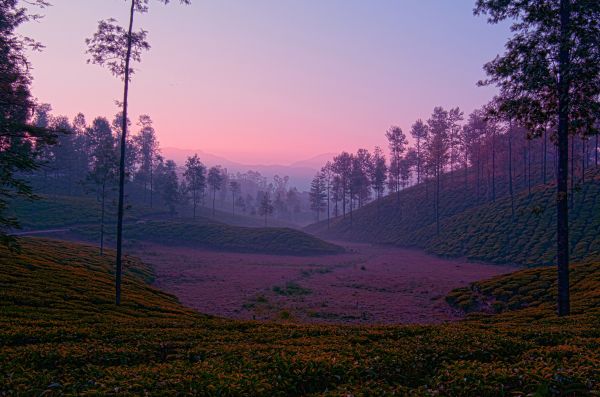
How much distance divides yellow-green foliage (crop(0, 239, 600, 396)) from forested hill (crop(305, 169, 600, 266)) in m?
25.4

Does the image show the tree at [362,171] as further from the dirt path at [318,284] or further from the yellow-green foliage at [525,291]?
the yellow-green foliage at [525,291]

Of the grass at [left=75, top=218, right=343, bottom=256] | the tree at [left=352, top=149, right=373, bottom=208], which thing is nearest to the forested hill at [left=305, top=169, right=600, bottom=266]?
the tree at [left=352, top=149, right=373, bottom=208]

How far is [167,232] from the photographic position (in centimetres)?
8550

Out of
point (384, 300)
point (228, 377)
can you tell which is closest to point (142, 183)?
point (384, 300)

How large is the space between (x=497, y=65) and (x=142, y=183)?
142 meters

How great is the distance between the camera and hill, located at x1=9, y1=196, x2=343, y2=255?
7612 cm

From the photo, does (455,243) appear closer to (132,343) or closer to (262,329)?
(262,329)

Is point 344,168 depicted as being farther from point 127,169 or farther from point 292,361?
point 292,361

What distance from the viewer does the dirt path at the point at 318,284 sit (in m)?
29.9

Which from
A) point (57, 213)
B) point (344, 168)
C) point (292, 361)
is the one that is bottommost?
point (292, 361)

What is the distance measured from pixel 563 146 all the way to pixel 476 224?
61.7 meters

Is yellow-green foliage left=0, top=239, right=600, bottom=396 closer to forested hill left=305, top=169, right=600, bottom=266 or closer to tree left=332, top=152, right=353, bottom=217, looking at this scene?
forested hill left=305, top=169, right=600, bottom=266

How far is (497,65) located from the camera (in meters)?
18.0

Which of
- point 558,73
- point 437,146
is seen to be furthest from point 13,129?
point 437,146
